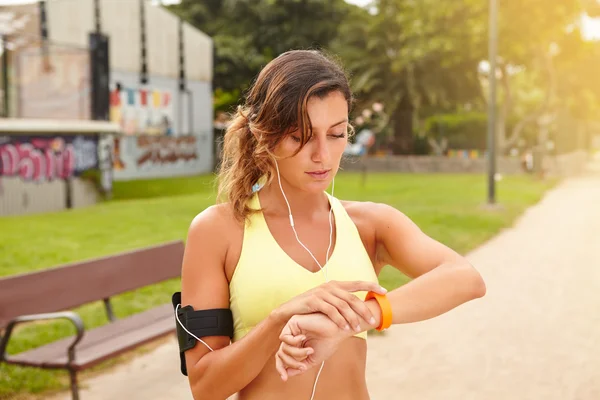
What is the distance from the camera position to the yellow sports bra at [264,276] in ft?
6.46

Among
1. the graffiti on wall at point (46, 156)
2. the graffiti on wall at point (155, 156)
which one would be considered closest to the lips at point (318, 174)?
the graffiti on wall at point (46, 156)

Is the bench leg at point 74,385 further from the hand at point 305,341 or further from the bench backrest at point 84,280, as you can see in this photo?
the hand at point 305,341

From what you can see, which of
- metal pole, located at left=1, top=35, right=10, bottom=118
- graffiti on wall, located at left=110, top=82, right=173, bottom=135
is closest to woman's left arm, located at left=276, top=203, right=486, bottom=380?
metal pole, located at left=1, top=35, right=10, bottom=118

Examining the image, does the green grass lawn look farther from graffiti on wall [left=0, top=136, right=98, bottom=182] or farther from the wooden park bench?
graffiti on wall [left=0, top=136, right=98, bottom=182]

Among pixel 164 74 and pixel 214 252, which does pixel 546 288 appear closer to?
pixel 214 252

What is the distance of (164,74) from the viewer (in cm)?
3316

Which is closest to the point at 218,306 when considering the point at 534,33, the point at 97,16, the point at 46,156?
the point at 46,156

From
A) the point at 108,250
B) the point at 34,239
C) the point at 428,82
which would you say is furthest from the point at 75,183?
the point at 428,82

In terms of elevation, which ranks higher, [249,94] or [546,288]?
[249,94]

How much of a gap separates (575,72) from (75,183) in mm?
31778

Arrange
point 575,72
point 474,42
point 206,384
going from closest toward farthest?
1. point 206,384
2. point 474,42
3. point 575,72

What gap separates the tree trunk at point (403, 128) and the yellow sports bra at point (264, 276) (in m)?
36.9

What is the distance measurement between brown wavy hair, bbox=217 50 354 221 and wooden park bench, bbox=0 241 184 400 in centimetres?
299

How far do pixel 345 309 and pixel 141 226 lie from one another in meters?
13.7
